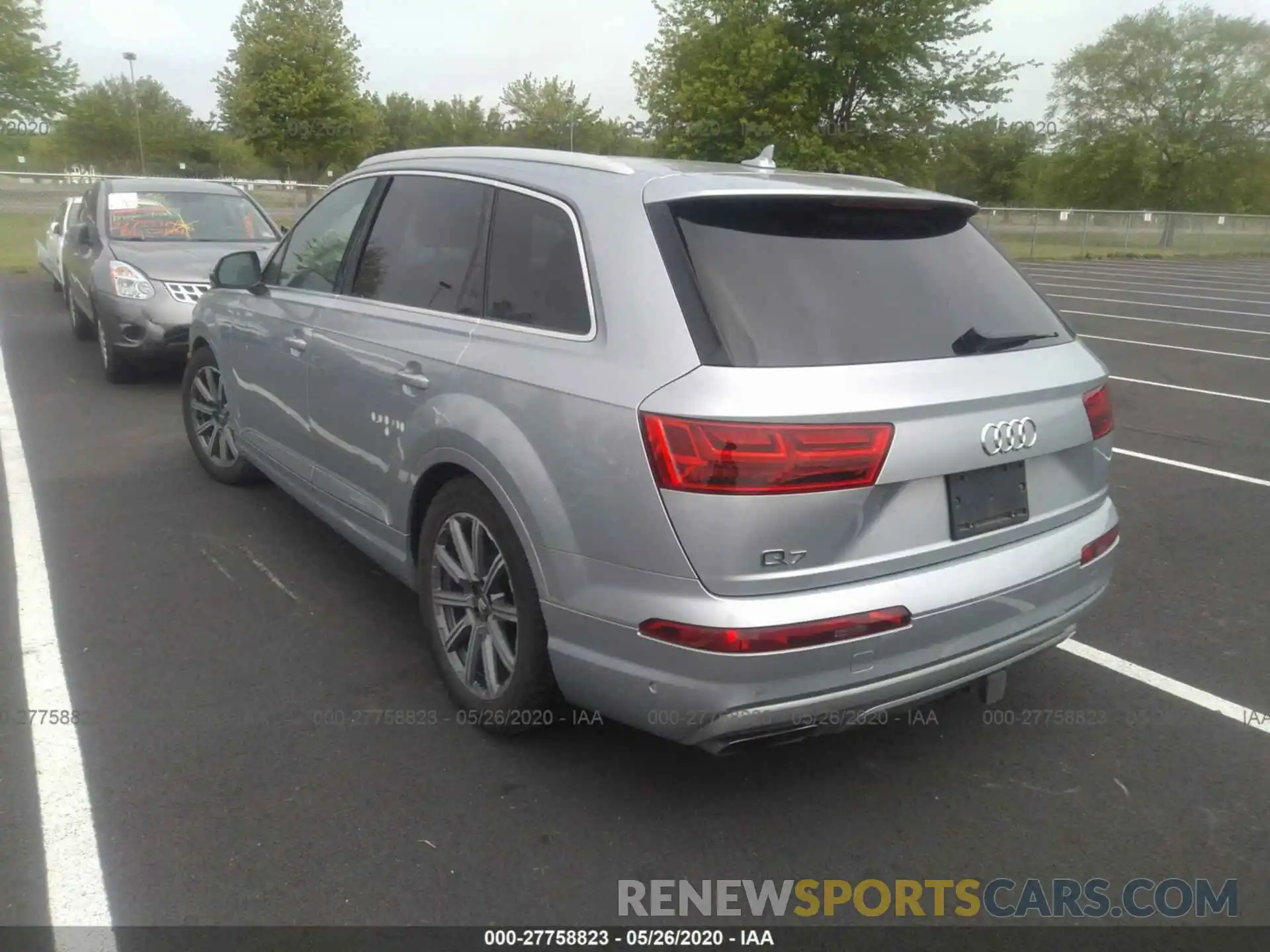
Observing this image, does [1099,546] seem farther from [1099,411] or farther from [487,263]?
[487,263]

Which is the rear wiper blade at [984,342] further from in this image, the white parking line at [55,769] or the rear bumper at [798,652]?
the white parking line at [55,769]

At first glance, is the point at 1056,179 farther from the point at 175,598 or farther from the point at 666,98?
the point at 175,598

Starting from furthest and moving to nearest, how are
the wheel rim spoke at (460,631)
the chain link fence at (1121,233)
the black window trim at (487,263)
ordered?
the chain link fence at (1121,233), the wheel rim spoke at (460,631), the black window trim at (487,263)

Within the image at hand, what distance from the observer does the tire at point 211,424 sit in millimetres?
5797

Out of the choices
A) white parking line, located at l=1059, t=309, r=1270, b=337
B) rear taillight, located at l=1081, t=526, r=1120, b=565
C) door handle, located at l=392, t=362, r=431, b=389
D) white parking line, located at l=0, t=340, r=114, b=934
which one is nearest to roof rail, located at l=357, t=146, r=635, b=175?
door handle, located at l=392, t=362, r=431, b=389

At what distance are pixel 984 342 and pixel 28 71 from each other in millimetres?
31331

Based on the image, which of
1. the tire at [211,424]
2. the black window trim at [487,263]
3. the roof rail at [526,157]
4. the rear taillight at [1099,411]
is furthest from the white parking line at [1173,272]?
the black window trim at [487,263]

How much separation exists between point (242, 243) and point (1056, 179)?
53989 mm

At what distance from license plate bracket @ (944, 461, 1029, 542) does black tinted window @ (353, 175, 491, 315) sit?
1.62m

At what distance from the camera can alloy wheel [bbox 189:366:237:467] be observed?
5.77 m

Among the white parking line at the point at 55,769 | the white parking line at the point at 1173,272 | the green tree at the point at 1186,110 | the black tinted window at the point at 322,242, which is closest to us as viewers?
the white parking line at the point at 55,769

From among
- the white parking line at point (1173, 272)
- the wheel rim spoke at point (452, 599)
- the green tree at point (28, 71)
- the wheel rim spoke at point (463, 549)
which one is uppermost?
the green tree at point (28, 71)

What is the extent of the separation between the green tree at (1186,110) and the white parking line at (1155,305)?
3571 cm

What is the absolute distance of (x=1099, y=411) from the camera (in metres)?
3.27
